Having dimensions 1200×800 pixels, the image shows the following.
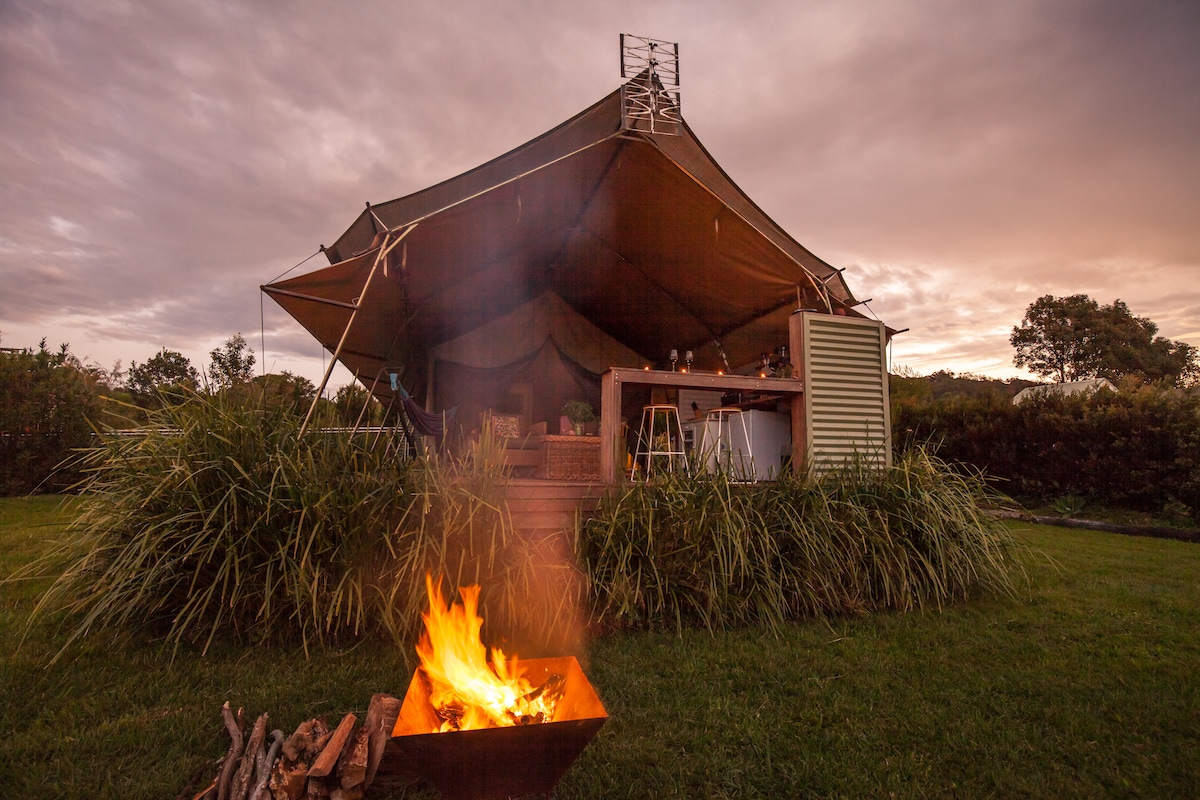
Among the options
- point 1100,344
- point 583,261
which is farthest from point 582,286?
point 1100,344

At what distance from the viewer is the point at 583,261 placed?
19.9 ft

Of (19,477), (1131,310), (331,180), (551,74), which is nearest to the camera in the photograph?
(551,74)

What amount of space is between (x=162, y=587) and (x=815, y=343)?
4.24 metres

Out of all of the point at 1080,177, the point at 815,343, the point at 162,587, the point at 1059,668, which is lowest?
the point at 1059,668

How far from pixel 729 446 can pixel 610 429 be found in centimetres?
79

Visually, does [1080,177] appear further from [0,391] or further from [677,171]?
[0,391]

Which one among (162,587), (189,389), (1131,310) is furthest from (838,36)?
(1131,310)

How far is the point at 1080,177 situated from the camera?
649 cm

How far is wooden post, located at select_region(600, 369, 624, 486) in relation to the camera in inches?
138

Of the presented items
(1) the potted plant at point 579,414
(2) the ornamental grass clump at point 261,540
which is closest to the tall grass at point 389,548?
(2) the ornamental grass clump at point 261,540

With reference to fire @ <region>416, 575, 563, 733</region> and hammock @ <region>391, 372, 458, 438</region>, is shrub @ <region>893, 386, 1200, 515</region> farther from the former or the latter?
fire @ <region>416, 575, 563, 733</region>

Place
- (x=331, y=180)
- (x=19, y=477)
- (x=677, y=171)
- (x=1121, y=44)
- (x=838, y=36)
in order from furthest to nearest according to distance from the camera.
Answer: (x=331, y=180)
(x=19, y=477)
(x=838, y=36)
(x=1121, y=44)
(x=677, y=171)

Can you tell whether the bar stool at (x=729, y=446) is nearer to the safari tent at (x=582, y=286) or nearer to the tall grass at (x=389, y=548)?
the tall grass at (x=389, y=548)

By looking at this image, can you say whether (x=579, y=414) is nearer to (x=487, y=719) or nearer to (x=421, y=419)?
(x=421, y=419)
